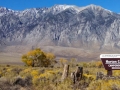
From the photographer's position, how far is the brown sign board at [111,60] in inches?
704

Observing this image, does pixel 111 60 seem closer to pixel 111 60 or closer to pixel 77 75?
pixel 111 60

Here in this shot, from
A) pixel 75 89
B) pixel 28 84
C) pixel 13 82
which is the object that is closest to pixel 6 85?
pixel 13 82

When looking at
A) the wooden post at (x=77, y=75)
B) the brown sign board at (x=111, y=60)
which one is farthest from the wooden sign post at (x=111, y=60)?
the wooden post at (x=77, y=75)

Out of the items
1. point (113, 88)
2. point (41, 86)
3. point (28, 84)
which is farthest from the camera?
point (28, 84)

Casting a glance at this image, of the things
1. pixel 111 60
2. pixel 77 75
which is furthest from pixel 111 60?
pixel 77 75

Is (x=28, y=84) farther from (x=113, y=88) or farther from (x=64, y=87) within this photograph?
(x=113, y=88)

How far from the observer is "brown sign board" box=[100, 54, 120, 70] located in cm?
1789

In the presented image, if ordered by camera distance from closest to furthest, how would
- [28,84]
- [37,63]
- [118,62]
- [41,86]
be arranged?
[41,86], [28,84], [118,62], [37,63]

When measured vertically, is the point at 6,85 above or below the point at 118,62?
below

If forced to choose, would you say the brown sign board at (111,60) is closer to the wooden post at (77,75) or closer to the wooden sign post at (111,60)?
the wooden sign post at (111,60)

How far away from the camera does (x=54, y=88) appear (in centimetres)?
1370

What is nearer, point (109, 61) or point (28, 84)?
point (28, 84)

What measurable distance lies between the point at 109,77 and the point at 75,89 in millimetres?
4444

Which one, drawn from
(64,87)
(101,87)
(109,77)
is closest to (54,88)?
(64,87)
